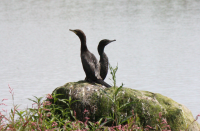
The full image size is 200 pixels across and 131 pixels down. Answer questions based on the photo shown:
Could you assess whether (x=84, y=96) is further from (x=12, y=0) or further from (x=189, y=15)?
(x=12, y=0)

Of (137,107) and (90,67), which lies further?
(90,67)

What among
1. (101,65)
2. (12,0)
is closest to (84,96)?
(101,65)

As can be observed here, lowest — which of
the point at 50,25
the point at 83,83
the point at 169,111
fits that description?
the point at 169,111

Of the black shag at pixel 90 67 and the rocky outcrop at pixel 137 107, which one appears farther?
the black shag at pixel 90 67

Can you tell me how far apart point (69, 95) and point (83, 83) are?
488 millimetres

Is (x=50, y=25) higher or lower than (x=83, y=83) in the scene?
higher

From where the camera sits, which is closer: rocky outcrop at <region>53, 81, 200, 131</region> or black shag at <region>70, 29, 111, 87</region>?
rocky outcrop at <region>53, 81, 200, 131</region>

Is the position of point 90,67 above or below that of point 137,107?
above

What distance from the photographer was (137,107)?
7.47 m

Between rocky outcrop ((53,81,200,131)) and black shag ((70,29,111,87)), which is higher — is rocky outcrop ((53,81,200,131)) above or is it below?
below

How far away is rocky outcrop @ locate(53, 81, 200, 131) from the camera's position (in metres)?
7.45

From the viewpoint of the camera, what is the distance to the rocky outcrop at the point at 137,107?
24.4 ft

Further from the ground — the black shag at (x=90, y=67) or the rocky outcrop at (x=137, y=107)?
the black shag at (x=90, y=67)

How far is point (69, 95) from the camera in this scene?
7.77m
